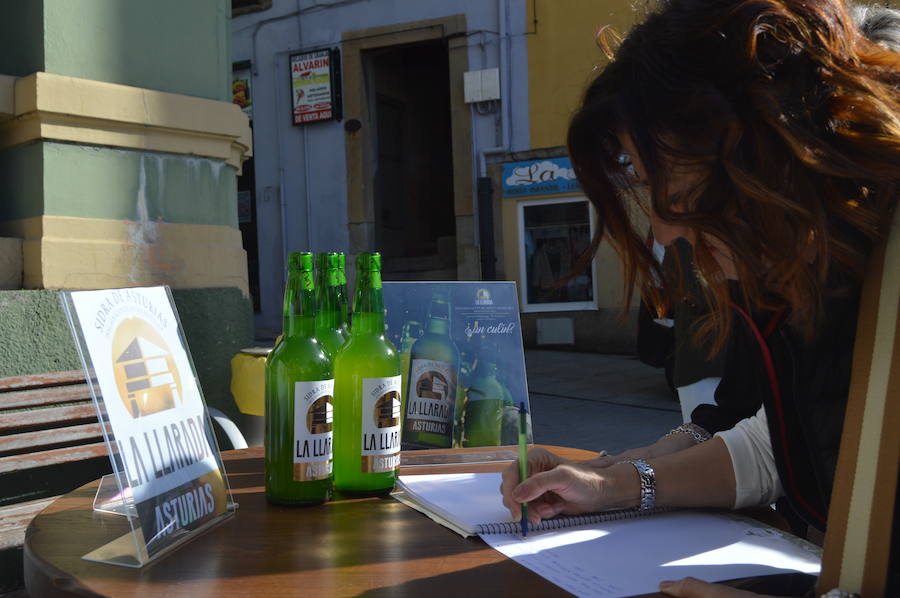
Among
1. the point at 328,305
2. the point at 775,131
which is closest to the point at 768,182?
the point at 775,131

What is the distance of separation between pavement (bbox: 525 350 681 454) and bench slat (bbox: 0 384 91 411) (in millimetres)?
2830

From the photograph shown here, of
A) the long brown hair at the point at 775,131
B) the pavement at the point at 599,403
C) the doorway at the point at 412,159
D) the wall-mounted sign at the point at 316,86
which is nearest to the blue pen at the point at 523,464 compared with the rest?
the long brown hair at the point at 775,131

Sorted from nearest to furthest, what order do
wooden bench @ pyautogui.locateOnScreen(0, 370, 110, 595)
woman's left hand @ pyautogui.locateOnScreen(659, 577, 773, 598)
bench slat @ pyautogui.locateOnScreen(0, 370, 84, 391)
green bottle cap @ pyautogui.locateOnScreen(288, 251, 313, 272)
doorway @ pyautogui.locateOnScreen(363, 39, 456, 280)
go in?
woman's left hand @ pyautogui.locateOnScreen(659, 577, 773, 598)
green bottle cap @ pyautogui.locateOnScreen(288, 251, 313, 272)
wooden bench @ pyautogui.locateOnScreen(0, 370, 110, 595)
bench slat @ pyautogui.locateOnScreen(0, 370, 84, 391)
doorway @ pyautogui.locateOnScreen(363, 39, 456, 280)

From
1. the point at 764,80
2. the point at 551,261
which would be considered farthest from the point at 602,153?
the point at 551,261

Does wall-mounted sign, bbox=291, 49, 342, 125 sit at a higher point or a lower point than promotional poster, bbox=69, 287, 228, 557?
higher

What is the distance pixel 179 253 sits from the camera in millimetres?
3387

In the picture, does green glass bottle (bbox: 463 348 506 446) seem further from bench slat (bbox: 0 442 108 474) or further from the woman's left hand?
bench slat (bbox: 0 442 108 474)

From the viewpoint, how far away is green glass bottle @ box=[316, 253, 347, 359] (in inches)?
50.5

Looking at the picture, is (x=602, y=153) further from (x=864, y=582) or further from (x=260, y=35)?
(x=260, y=35)

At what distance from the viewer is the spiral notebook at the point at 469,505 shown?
3.61 feet

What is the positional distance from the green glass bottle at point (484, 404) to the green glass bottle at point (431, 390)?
38 millimetres

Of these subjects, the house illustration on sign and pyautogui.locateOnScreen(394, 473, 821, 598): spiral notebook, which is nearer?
pyautogui.locateOnScreen(394, 473, 821, 598): spiral notebook

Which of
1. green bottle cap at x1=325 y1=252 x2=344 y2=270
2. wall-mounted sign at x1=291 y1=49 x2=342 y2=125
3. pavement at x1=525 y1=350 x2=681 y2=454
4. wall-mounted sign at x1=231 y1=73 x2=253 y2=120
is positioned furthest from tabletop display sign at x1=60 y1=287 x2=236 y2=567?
wall-mounted sign at x1=231 y1=73 x2=253 y2=120

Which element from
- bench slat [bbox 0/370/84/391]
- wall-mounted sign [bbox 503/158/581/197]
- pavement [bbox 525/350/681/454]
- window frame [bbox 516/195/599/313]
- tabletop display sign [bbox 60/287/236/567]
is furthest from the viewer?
window frame [bbox 516/195/599/313]
